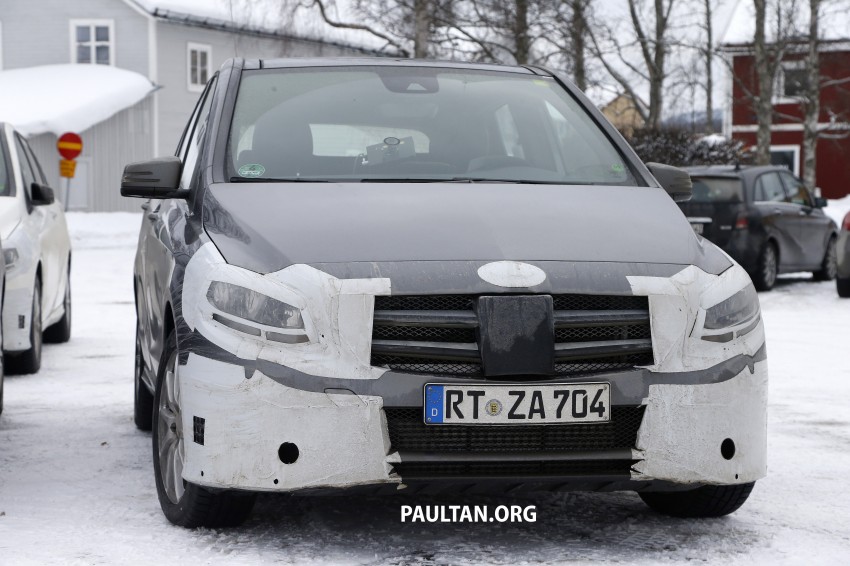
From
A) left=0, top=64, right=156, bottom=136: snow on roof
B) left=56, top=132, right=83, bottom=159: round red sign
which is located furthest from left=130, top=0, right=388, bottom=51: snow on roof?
left=56, top=132, right=83, bottom=159: round red sign

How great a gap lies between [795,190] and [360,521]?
14786 mm

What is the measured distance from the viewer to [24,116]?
4266 centimetres

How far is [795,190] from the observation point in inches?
740

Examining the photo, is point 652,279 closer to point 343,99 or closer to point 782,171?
point 343,99

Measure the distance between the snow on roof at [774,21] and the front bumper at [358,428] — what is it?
34.9 m

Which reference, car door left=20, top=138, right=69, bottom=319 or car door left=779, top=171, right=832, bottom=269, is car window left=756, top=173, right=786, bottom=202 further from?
car door left=20, top=138, right=69, bottom=319

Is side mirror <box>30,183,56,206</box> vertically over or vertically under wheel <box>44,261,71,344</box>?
over

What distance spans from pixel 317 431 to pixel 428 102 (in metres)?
1.95

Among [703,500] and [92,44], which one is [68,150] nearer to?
[92,44]

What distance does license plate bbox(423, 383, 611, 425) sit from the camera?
14.3 feet

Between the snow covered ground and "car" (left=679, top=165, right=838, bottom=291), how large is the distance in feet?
32.7

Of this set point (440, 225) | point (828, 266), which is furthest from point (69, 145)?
point (440, 225)

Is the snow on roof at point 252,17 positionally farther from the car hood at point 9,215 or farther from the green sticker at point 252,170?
the green sticker at point 252,170

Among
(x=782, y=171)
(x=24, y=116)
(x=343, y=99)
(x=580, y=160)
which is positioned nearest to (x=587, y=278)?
(x=580, y=160)
